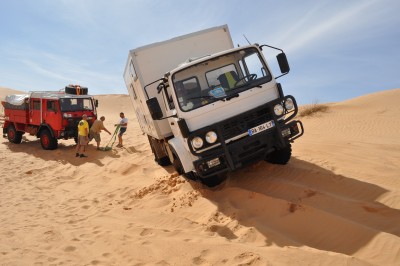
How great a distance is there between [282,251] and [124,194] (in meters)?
4.55

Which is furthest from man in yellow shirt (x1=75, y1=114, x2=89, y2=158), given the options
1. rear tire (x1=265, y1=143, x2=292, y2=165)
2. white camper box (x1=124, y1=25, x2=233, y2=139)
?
rear tire (x1=265, y1=143, x2=292, y2=165)

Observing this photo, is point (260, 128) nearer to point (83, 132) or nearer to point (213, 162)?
point (213, 162)

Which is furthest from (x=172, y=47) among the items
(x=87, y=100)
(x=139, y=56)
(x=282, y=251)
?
(x=87, y=100)

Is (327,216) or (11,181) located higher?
(11,181)

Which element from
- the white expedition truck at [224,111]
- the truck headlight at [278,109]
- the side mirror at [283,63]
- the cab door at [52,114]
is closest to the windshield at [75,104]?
the cab door at [52,114]

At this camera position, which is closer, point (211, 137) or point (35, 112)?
point (211, 137)

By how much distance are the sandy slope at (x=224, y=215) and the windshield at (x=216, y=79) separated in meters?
1.74

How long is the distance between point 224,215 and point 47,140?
11.7 m

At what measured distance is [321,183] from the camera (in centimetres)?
556

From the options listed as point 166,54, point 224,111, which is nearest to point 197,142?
point 224,111

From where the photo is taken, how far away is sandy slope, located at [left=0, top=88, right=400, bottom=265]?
375cm

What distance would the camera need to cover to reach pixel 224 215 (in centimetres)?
496

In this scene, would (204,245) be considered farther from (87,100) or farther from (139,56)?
(87,100)

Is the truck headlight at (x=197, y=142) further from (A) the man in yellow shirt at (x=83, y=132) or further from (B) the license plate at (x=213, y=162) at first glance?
(A) the man in yellow shirt at (x=83, y=132)
